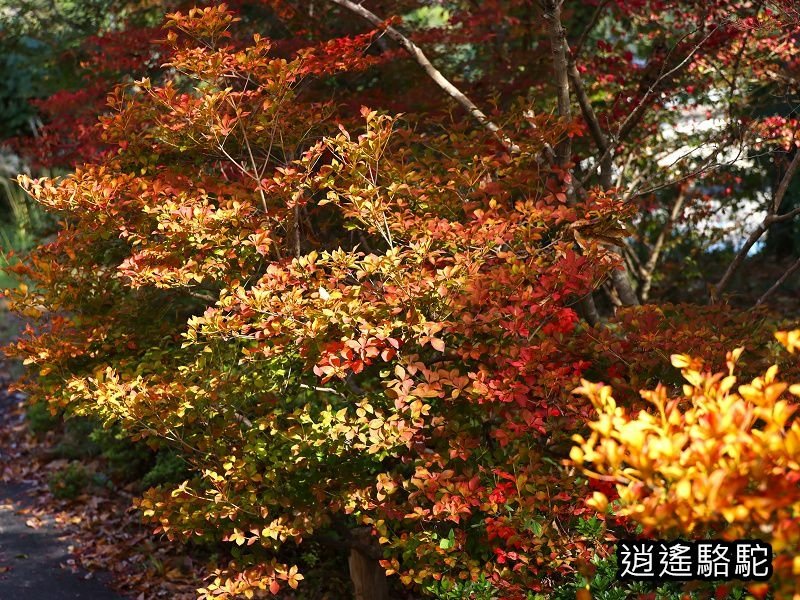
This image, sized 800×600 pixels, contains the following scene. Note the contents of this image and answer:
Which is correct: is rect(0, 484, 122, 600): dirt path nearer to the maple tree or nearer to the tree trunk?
the maple tree

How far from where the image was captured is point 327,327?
128 inches

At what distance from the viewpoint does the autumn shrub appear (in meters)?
3.23

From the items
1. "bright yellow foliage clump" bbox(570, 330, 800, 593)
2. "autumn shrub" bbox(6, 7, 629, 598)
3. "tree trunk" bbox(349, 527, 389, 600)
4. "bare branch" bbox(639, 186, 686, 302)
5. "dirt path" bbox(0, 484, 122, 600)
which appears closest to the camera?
"bright yellow foliage clump" bbox(570, 330, 800, 593)

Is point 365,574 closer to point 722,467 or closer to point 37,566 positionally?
point 37,566

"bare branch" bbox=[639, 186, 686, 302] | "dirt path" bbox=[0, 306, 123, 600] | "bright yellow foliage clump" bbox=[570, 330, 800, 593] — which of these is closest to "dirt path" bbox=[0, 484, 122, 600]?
"dirt path" bbox=[0, 306, 123, 600]

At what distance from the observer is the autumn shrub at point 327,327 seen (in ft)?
10.6

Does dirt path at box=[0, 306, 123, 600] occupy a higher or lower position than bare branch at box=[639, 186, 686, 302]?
lower

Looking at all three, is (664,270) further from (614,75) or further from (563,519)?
(563,519)

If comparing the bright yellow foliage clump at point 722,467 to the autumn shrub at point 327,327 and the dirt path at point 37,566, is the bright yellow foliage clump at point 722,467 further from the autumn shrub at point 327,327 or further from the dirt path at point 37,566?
the dirt path at point 37,566

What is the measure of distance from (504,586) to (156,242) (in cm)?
204

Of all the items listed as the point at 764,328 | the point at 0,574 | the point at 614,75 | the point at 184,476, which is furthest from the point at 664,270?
the point at 0,574

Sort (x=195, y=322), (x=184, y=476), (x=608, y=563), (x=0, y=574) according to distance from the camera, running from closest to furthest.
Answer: (x=608, y=563) → (x=195, y=322) → (x=0, y=574) → (x=184, y=476)

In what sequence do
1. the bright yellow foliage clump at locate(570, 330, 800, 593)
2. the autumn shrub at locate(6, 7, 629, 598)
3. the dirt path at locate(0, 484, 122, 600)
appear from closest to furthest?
the bright yellow foliage clump at locate(570, 330, 800, 593), the autumn shrub at locate(6, 7, 629, 598), the dirt path at locate(0, 484, 122, 600)

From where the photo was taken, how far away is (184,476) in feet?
18.1
